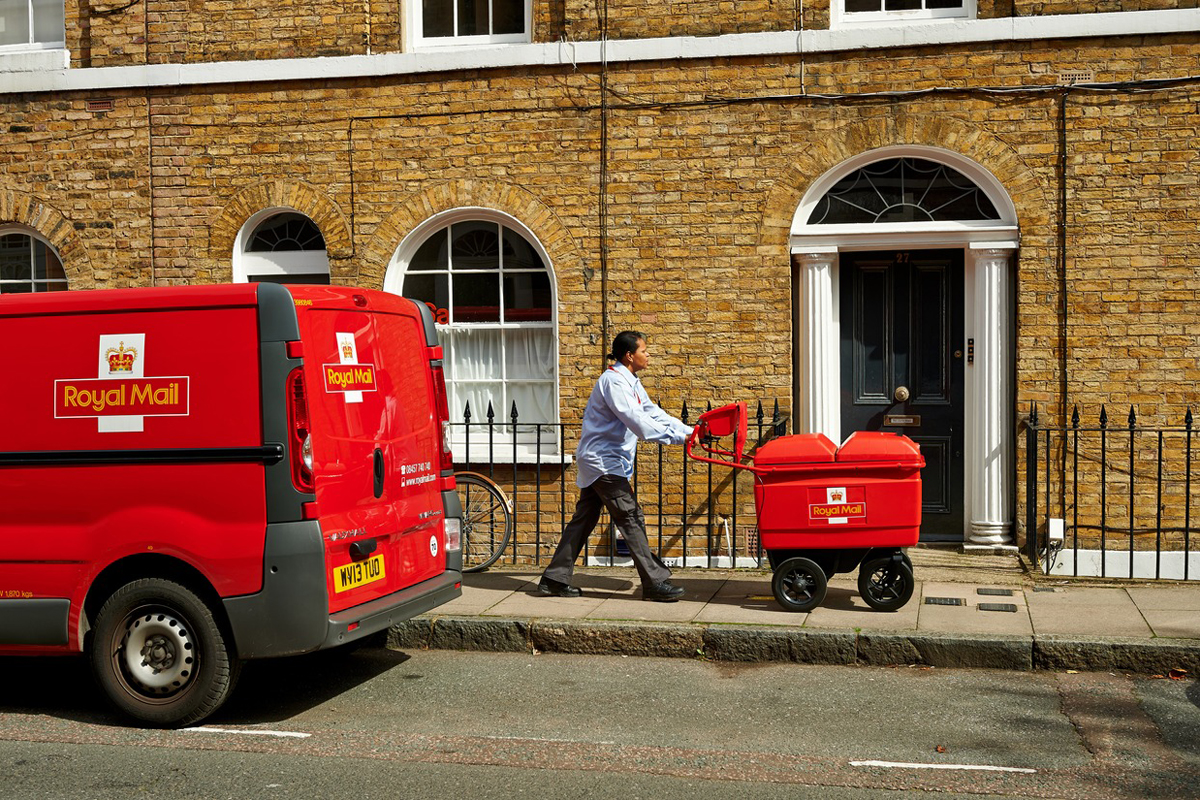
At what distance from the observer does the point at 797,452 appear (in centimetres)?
798

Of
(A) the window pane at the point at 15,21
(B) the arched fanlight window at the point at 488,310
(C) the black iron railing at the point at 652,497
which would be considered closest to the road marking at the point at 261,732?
(C) the black iron railing at the point at 652,497

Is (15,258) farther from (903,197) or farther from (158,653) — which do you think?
(903,197)

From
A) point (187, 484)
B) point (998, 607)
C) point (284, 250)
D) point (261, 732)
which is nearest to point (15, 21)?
point (284, 250)

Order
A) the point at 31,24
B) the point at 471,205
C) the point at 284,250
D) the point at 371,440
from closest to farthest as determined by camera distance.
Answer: the point at 371,440
the point at 471,205
the point at 284,250
the point at 31,24

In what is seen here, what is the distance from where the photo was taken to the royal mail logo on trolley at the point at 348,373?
245 inches

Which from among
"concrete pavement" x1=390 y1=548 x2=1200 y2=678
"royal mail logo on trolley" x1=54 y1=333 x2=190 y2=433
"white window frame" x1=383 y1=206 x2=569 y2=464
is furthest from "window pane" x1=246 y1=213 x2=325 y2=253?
"royal mail logo on trolley" x1=54 y1=333 x2=190 y2=433

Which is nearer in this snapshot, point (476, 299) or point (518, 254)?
point (518, 254)

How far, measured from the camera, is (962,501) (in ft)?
33.7

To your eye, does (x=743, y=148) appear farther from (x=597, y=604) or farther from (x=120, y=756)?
(x=120, y=756)

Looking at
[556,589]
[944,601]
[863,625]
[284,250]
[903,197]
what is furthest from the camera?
[284,250]

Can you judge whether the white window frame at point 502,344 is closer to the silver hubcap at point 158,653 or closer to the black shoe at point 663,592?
the black shoe at point 663,592

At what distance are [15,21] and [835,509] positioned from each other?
891 centimetres

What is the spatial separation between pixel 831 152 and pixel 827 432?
228cm

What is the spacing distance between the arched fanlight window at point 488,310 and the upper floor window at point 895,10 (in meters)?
3.22
